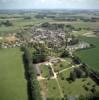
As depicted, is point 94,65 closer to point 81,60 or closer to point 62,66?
point 81,60

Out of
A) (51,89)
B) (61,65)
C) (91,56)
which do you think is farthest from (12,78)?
(91,56)

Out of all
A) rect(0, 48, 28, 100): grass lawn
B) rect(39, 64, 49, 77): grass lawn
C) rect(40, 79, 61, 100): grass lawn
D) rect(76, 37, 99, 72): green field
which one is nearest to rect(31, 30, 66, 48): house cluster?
rect(76, 37, 99, 72): green field

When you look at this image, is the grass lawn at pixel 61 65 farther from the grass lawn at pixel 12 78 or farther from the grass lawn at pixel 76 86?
the grass lawn at pixel 12 78

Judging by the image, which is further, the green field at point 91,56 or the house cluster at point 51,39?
the house cluster at point 51,39

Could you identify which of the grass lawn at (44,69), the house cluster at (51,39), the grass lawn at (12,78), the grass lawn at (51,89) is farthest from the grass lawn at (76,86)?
the house cluster at (51,39)

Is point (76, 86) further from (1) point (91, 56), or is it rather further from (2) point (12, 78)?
(1) point (91, 56)

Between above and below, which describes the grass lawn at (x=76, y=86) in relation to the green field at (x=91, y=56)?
above
